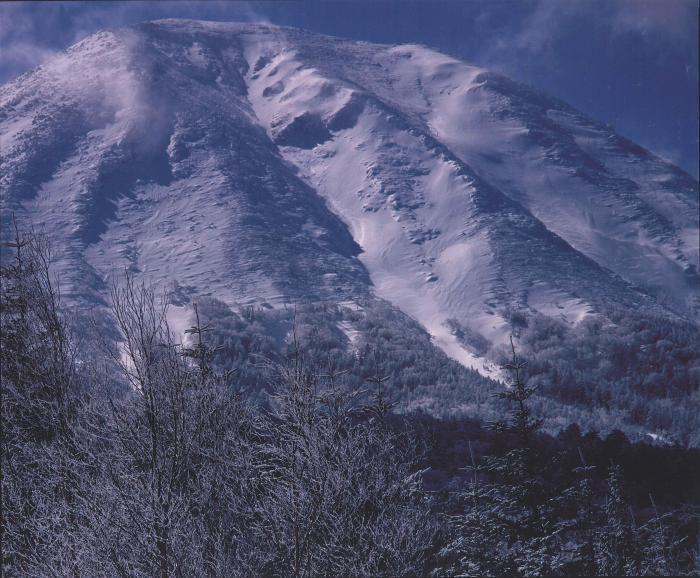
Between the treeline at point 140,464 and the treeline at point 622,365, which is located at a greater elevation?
the treeline at point 140,464

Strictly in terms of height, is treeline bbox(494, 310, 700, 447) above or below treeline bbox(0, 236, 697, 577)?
below

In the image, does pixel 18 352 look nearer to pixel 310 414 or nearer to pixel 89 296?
pixel 310 414

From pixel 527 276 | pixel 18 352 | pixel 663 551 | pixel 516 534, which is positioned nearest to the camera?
pixel 18 352

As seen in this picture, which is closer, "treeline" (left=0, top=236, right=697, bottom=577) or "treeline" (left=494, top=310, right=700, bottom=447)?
"treeline" (left=0, top=236, right=697, bottom=577)

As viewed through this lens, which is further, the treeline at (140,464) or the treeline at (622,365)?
the treeline at (622,365)

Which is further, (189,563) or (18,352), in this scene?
(18,352)

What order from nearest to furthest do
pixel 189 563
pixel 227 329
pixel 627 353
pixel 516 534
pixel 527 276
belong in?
pixel 189 563, pixel 516 534, pixel 227 329, pixel 627 353, pixel 527 276

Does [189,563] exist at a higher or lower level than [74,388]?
lower

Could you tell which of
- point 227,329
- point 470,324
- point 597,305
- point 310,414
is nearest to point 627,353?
point 597,305

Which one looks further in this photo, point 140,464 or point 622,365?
point 622,365

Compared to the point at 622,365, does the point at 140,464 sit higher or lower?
higher

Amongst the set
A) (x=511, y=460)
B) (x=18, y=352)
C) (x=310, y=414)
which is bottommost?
(x=511, y=460)
